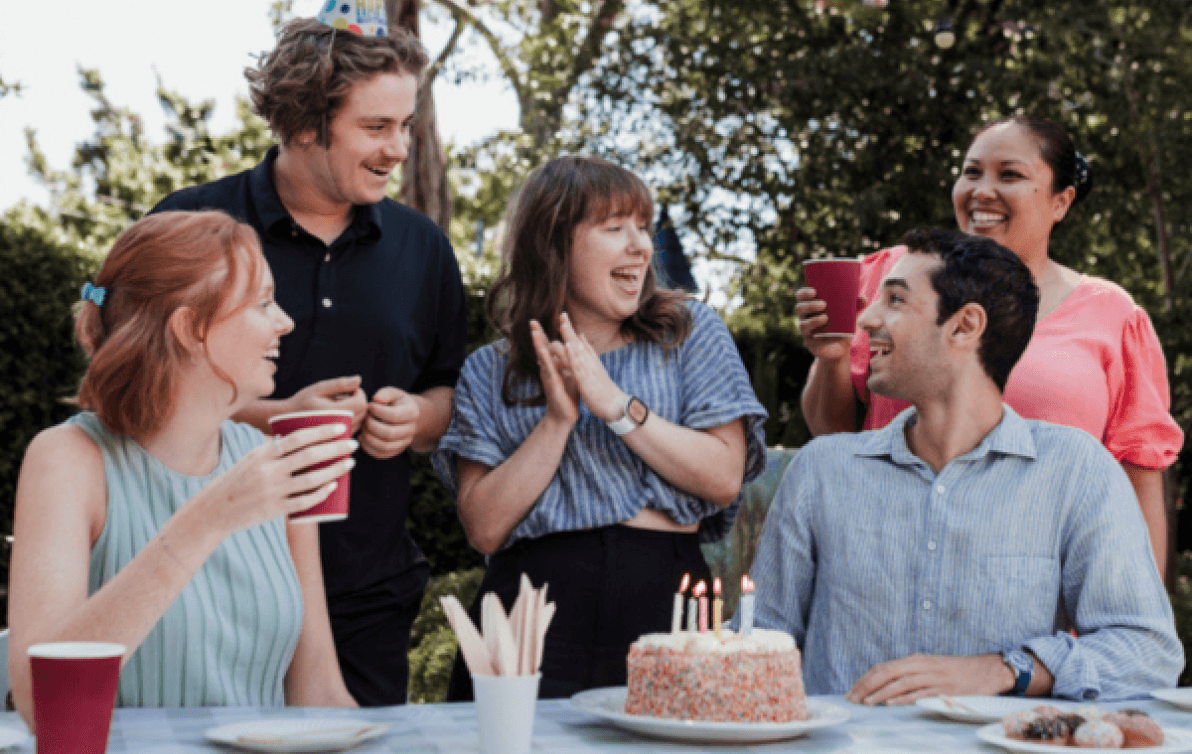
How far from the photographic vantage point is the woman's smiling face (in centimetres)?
397

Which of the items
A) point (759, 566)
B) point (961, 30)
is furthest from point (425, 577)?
point (961, 30)

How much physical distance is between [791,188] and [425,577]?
7.02m

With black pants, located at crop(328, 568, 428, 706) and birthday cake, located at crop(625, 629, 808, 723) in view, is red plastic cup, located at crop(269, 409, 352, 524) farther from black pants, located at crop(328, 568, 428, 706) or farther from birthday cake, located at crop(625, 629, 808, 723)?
black pants, located at crop(328, 568, 428, 706)

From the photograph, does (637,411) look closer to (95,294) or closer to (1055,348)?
(95,294)

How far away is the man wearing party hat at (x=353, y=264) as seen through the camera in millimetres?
3389

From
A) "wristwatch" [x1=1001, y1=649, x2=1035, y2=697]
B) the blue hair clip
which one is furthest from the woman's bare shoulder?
"wristwatch" [x1=1001, y1=649, x2=1035, y2=697]

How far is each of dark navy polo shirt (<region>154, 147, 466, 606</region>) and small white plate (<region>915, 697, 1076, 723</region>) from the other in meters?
1.66

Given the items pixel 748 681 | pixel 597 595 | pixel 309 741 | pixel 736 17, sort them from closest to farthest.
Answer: pixel 309 741 → pixel 748 681 → pixel 597 595 → pixel 736 17

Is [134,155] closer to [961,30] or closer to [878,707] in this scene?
[961,30]

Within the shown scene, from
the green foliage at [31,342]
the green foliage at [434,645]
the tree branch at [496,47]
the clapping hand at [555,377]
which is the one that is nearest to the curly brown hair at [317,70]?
the clapping hand at [555,377]

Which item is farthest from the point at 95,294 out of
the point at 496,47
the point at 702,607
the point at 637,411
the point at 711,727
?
the point at 496,47

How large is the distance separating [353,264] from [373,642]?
1.08m

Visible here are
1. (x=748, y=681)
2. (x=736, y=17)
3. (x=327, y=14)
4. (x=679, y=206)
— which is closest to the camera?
(x=748, y=681)

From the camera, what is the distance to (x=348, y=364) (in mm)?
3479
